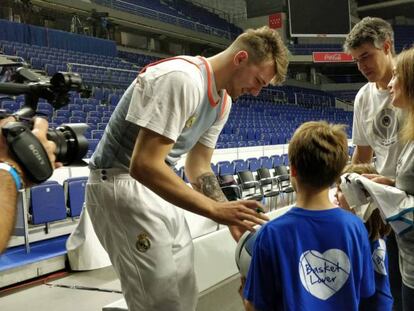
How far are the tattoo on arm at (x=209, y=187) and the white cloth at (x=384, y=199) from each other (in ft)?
1.68

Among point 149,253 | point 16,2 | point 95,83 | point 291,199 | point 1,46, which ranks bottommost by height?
point 291,199

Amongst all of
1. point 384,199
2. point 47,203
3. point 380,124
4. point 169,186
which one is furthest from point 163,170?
point 47,203

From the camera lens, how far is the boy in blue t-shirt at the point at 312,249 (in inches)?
47.4

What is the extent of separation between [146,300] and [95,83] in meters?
9.84

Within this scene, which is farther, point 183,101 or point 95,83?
point 95,83

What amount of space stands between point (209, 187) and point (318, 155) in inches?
24.5

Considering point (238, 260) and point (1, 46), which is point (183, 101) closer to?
point (238, 260)

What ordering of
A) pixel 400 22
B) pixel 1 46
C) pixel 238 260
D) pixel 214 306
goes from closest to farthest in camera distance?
pixel 238 260, pixel 214 306, pixel 1 46, pixel 400 22

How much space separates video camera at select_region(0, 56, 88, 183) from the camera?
34.4 inches

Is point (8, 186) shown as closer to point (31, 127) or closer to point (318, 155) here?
point (31, 127)

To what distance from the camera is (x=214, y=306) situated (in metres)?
2.42

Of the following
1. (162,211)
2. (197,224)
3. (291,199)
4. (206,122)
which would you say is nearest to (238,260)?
(162,211)

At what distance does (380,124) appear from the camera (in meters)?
2.04

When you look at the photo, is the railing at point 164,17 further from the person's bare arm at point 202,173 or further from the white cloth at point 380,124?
the person's bare arm at point 202,173
